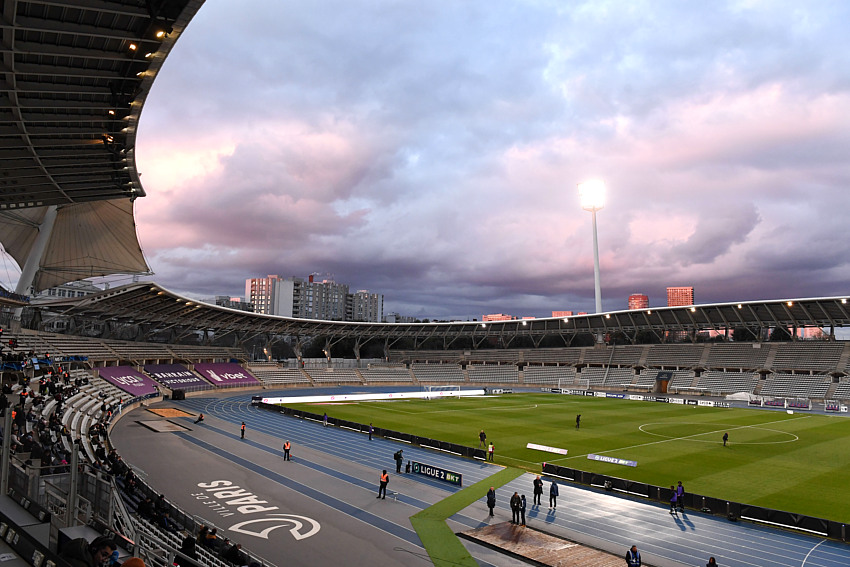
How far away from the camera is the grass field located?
2437 centimetres

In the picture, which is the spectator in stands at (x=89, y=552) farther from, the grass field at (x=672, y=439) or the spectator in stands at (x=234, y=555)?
the grass field at (x=672, y=439)

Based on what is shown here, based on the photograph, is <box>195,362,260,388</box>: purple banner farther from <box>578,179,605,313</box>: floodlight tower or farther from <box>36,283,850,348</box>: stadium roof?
<box>578,179,605,313</box>: floodlight tower

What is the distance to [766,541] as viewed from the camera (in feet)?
59.5

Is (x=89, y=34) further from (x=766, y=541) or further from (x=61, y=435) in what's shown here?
(x=766, y=541)

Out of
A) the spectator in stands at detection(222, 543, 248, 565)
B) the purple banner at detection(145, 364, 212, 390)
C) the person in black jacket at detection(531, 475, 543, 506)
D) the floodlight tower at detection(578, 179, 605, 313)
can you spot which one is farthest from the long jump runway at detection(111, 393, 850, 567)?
the floodlight tower at detection(578, 179, 605, 313)

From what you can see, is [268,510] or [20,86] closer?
[20,86]

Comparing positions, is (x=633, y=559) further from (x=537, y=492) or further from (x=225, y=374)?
(x=225, y=374)

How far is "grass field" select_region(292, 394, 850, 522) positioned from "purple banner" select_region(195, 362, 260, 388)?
73.0 ft

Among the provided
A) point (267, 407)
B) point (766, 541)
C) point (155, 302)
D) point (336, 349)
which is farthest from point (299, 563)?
point (336, 349)

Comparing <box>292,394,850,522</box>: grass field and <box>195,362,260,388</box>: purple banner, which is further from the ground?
<box>195,362,260,388</box>: purple banner

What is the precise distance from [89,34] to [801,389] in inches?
3026

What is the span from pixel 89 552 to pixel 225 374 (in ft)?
230

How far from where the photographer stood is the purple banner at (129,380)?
173 ft

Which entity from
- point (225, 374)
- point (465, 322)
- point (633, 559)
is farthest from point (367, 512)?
point (465, 322)
